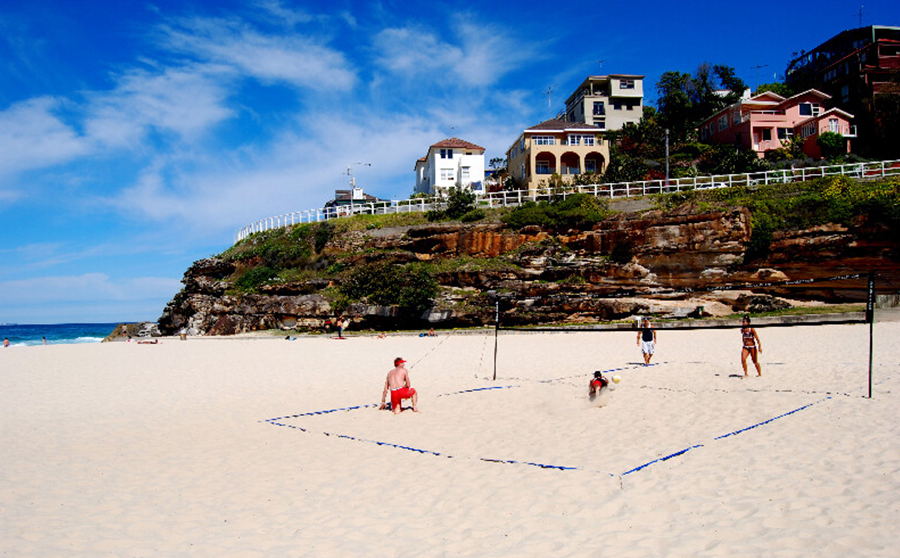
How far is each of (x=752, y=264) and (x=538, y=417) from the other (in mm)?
24157

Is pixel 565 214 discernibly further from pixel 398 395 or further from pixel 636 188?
pixel 398 395

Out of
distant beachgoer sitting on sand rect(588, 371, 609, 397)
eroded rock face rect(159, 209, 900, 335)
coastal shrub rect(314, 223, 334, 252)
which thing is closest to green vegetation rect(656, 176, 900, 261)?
eroded rock face rect(159, 209, 900, 335)

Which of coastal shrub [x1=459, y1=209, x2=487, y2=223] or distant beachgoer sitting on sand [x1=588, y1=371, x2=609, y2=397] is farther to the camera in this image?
coastal shrub [x1=459, y1=209, x2=487, y2=223]

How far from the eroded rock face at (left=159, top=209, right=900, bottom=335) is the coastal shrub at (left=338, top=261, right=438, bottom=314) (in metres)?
0.63

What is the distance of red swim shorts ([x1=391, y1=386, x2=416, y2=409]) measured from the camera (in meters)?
10.0

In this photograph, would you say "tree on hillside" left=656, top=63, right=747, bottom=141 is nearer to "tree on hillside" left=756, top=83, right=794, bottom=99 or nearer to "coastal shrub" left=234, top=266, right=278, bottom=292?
"tree on hillside" left=756, top=83, right=794, bottom=99

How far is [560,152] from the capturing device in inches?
1907

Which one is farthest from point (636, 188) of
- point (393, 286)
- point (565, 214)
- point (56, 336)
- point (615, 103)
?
point (56, 336)

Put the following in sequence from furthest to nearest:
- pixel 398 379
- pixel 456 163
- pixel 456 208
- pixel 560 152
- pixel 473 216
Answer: pixel 456 163 → pixel 560 152 → pixel 456 208 → pixel 473 216 → pixel 398 379

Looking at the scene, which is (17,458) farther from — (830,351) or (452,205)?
(452,205)

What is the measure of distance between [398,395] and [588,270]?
73.5 feet

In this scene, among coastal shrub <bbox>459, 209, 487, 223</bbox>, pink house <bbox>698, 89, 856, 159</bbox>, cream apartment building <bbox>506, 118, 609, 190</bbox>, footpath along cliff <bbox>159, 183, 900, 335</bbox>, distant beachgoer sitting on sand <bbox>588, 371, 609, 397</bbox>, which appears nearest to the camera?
distant beachgoer sitting on sand <bbox>588, 371, 609, 397</bbox>

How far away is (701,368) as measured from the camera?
13844 millimetres

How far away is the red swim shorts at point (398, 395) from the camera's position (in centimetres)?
1002
